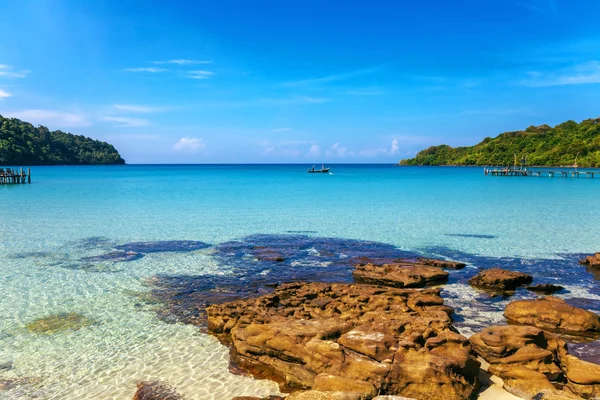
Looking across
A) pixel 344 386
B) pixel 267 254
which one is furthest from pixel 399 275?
pixel 344 386

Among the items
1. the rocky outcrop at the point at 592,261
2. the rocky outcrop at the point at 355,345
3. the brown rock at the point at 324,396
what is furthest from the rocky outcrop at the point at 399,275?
the brown rock at the point at 324,396

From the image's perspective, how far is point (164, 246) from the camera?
22.0 m

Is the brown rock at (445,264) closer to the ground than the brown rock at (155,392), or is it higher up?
higher up

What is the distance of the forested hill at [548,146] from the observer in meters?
133

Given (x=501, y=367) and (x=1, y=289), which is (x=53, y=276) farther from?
(x=501, y=367)

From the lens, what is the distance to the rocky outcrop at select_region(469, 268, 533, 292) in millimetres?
14680

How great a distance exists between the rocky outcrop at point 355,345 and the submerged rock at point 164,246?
9.80 meters

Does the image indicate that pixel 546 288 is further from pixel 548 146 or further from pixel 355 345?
pixel 548 146

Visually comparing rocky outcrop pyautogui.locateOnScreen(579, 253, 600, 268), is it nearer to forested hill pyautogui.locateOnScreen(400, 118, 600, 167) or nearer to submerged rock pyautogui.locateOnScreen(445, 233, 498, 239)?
submerged rock pyautogui.locateOnScreen(445, 233, 498, 239)

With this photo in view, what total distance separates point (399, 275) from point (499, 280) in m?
3.46

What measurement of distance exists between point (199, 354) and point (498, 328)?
23.6 feet

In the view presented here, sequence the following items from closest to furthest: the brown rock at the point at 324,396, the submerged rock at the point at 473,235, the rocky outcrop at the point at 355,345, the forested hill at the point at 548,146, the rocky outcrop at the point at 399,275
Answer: the brown rock at the point at 324,396 → the rocky outcrop at the point at 355,345 → the rocky outcrop at the point at 399,275 → the submerged rock at the point at 473,235 → the forested hill at the point at 548,146

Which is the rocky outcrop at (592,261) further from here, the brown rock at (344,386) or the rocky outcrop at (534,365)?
the brown rock at (344,386)

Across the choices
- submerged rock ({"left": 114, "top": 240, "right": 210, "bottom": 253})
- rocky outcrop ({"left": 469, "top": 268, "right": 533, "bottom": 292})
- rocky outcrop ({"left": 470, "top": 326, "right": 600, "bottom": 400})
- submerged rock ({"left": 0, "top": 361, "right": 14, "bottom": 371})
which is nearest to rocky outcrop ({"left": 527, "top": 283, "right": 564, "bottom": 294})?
rocky outcrop ({"left": 469, "top": 268, "right": 533, "bottom": 292})
